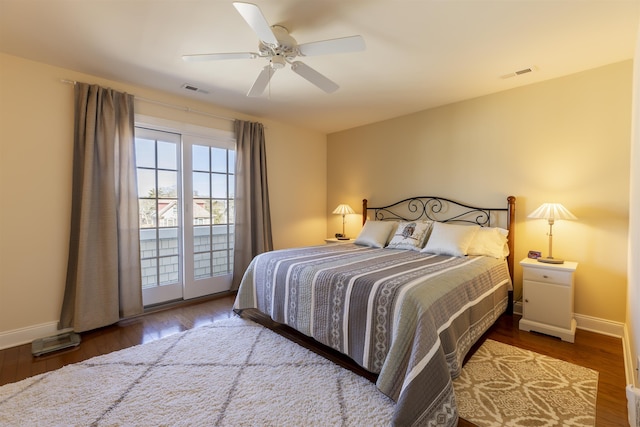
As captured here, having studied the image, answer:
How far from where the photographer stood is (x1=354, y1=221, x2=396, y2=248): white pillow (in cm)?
357

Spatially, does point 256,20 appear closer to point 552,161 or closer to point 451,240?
point 451,240

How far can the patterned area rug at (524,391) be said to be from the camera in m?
1.60

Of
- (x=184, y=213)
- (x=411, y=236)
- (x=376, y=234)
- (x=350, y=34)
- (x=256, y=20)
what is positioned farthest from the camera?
(x=376, y=234)

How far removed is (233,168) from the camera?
158 inches

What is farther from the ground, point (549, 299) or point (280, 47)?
point (280, 47)

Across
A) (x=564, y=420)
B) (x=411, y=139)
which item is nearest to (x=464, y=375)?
(x=564, y=420)

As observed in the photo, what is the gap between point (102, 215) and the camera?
9.24 ft

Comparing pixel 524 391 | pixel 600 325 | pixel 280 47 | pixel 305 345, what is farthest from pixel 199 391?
pixel 600 325

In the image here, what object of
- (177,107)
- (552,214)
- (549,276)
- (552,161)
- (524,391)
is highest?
(177,107)

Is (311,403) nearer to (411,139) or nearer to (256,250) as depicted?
(256,250)

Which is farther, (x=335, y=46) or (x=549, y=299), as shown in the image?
(x=549, y=299)

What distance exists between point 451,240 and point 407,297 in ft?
5.01

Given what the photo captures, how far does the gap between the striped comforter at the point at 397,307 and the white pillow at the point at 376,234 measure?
570 mm

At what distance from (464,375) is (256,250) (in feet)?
9.56
